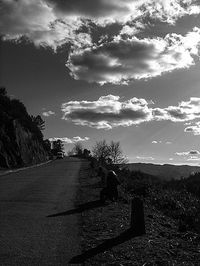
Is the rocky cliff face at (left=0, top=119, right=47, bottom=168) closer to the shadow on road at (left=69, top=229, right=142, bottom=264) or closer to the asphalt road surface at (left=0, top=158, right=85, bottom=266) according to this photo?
the asphalt road surface at (left=0, top=158, right=85, bottom=266)

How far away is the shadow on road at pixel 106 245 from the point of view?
7.76 m

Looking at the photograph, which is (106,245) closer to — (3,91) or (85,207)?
(85,207)

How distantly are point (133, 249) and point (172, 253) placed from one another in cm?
A: 75

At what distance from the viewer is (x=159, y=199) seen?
20453 millimetres

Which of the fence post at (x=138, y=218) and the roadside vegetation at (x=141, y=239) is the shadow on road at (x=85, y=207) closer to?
the roadside vegetation at (x=141, y=239)

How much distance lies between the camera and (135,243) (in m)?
9.09

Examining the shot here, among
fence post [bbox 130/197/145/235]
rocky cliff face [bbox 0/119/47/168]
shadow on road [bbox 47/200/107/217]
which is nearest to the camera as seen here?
fence post [bbox 130/197/145/235]

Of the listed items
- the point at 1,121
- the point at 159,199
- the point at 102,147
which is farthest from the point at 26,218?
the point at 102,147

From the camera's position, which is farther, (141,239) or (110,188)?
(110,188)

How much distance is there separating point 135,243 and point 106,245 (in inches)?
25.0

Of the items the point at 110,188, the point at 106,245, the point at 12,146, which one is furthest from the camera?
the point at 12,146

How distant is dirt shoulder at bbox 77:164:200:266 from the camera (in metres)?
7.85

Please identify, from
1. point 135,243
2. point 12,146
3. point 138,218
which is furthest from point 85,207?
point 12,146

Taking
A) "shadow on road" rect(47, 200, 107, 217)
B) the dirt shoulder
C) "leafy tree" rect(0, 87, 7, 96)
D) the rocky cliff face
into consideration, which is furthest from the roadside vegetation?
"leafy tree" rect(0, 87, 7, 96)
